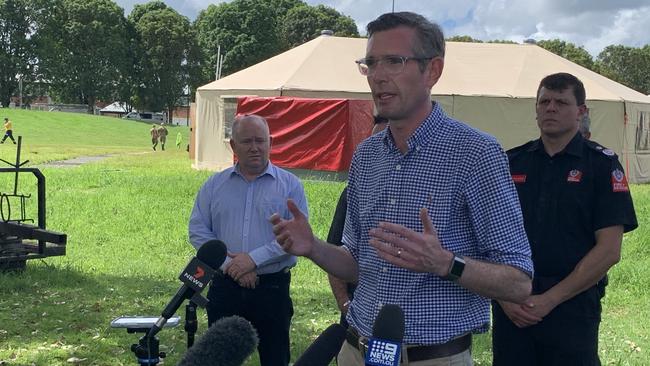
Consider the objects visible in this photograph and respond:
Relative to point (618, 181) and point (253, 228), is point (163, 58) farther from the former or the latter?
point (618, 181)

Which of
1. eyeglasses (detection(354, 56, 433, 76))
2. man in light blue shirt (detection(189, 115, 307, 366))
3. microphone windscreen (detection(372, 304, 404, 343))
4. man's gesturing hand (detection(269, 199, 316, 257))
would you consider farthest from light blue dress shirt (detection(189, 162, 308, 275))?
microphone windscreen (detection(372, 304, 404, 343))

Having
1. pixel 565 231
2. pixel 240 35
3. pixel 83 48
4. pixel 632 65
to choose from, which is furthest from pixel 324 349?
pixel 632 65

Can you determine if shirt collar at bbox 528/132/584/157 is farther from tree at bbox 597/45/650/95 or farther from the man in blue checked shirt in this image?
tree at bbox 597/45/650/95

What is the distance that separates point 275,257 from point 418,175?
2.16 meters

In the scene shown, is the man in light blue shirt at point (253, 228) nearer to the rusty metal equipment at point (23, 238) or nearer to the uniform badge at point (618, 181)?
the uniform badge at point (618, 181)

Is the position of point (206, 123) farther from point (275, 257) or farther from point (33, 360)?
point (275, 257)

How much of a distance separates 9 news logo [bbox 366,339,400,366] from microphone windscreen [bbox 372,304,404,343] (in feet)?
0.04

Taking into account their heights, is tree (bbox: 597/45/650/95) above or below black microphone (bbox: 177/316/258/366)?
above

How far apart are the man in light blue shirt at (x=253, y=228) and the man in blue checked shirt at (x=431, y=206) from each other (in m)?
2.02

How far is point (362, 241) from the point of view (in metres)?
2.46

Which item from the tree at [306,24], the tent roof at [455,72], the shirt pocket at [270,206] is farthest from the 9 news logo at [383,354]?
the tree at [306,24]

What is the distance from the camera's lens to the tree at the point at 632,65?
8325 centimetres

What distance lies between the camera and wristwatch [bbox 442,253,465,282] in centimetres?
191

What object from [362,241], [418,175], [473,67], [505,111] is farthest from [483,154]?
[473,67]
